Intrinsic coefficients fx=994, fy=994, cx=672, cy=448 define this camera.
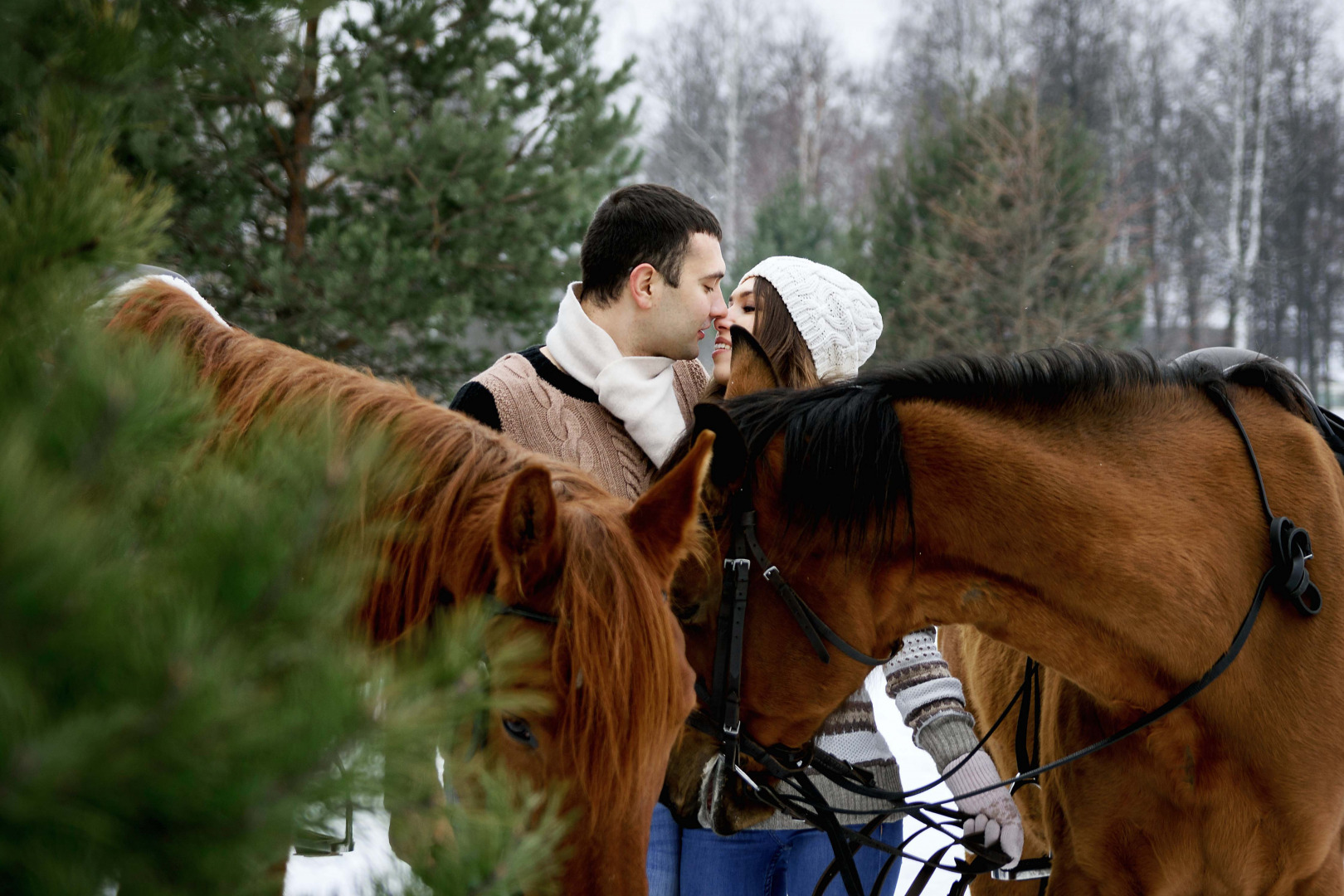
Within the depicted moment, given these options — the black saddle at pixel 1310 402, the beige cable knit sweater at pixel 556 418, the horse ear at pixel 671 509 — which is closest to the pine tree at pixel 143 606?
the horse ear at pixel 671 509

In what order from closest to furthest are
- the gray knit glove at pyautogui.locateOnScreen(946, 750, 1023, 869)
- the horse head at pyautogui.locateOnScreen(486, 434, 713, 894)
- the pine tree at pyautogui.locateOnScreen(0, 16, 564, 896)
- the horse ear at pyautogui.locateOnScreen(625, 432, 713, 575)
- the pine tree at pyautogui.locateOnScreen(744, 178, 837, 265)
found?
the pine tree at pyautogui.locateOnScreen(0, 16, 564, 896), the horse head at pyautogui.locateOnScreen(486, 434, 713, 894), the horse ear at pyautogui.locateOnScreen(625, 432, 713, 575), the gray knit glove at pyautogui.locateOnScreen(946, 750, 1023, 869), the pine tree at pyautogui.locateOnScreen(744, 178, 837, 265)

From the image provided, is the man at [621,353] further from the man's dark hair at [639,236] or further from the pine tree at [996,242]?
the pine tree at [996,242]

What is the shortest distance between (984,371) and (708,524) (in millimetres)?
587

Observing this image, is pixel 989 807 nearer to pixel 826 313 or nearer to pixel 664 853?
pixel 664 853

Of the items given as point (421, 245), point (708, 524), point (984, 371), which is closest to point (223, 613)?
point (708, 524)

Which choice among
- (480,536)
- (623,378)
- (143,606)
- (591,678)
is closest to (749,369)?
(623,378)

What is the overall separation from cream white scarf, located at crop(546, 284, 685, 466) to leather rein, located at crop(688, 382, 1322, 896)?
0.38m

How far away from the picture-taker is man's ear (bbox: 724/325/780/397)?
2215 millimetres

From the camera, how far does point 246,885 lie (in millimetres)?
555

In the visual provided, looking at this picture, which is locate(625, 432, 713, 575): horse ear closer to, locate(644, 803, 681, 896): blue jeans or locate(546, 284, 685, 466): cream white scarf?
locate(546, 284, 685, 466): cream white scarf

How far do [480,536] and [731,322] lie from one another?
1.09 m

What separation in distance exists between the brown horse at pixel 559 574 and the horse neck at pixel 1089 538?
567mm

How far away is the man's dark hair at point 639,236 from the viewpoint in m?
2.17

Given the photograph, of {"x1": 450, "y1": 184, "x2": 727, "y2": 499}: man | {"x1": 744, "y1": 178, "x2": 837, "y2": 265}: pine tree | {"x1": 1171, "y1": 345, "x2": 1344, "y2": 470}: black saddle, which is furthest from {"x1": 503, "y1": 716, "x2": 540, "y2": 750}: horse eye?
{"x1": 744, "y1": 178, "x2": 837, "y2": 265}: pine tree
